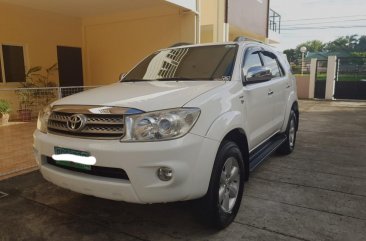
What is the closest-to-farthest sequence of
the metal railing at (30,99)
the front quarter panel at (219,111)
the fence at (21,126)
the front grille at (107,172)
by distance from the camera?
the front grille at (107,172)
the front quarter panel at (219,111)
the fence at (21,126)
the metal railing at (30,99)

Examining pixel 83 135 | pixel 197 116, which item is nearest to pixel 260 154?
pixel 197 116

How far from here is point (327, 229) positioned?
2.91m

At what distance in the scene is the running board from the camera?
3650mm

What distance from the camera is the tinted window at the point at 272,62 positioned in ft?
14.7

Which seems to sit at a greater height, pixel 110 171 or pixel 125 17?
pixel 125 17

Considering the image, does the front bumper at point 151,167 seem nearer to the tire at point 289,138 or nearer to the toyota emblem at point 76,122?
the toyota emblem at point 76,122

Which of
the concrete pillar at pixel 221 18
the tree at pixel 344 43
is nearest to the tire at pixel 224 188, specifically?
the concrete pillar at pixel 221 18

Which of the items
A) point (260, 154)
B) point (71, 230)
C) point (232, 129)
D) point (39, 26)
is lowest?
point (71, 230)

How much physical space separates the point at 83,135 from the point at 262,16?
16162mm

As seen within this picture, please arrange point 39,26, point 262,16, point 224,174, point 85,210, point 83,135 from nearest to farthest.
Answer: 1. point 83,135
2. point 224,174
3. point 85,210
4. point 39,26
5. point 262,16

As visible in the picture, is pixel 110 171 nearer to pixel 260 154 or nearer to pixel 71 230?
pixel 71 230

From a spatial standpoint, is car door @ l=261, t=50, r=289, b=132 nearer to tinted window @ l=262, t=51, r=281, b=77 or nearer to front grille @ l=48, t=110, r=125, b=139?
tinted window @ l=262, t=51, r=281, b=77

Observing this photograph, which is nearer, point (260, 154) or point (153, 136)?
point (153, 136)

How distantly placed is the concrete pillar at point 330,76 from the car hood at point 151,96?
604 inches
